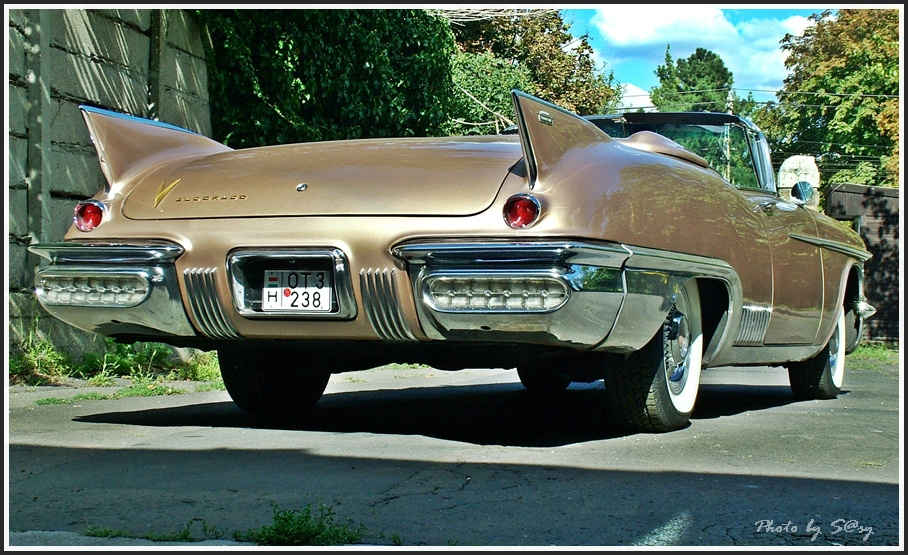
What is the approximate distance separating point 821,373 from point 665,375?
8.40 ft

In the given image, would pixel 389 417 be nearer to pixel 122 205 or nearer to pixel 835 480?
pixel 122 205

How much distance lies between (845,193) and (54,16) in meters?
12.8

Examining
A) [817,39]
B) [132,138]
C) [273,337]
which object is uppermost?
[817,39]

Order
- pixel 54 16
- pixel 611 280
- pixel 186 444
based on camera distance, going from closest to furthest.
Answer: pixel 611 280
pixel 186 444
pixel 54 16

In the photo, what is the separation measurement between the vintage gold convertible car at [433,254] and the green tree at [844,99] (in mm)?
27674

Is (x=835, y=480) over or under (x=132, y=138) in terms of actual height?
under

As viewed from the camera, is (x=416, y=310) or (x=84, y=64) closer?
(x=416, y=310)

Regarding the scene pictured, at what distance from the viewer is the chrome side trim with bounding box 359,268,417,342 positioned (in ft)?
13.2

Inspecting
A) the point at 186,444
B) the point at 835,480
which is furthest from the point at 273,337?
the point at 835,480

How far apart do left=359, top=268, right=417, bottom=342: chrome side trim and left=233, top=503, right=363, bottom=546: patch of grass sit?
1328 mm

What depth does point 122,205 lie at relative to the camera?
4562mm

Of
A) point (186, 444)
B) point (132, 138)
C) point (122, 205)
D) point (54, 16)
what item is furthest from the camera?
point (54, 16)

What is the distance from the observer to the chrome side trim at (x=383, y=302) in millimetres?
4016

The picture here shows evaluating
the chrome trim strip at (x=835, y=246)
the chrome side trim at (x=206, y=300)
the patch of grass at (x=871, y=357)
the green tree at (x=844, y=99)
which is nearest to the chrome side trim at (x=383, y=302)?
the chrome side trim at (x=206, y=300)
